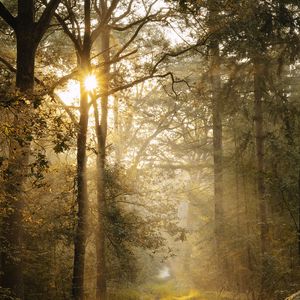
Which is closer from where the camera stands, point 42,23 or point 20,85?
point 20,85

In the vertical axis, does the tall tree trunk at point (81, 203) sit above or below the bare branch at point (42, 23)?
below

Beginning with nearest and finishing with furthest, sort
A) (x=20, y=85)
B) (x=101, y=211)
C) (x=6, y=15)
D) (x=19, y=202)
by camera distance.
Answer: (x=20, y=85) < (x=19, y=202) < (x=6, y=15) < (x=101, y=211)

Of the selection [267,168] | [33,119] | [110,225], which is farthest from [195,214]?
[33,119]

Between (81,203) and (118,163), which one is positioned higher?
(118,163)

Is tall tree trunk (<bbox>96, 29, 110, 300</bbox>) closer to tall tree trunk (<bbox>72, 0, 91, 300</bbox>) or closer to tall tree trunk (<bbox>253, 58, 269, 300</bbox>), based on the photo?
tall tree trunk (<bbox>72, 0, 91, 300</bbox>)

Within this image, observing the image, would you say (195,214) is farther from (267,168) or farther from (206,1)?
(206,1)

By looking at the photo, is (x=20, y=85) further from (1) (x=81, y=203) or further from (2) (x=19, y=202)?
(1) (x=81, y=203)

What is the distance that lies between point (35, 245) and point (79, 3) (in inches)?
302

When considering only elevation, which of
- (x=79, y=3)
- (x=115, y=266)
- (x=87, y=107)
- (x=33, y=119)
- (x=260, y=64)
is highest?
(x=79, y=3)

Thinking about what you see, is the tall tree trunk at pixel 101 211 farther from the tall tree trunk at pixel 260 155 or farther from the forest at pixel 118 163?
the tall tree trunk at pixel 260 155

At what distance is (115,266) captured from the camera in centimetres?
1608

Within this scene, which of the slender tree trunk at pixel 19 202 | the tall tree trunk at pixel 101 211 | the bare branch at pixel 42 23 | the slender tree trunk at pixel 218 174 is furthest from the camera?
the slender tree trunk at pixel 218 174

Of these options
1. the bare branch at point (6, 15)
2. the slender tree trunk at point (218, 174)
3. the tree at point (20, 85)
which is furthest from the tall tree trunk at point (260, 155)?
the bare branch at point (6, 15)

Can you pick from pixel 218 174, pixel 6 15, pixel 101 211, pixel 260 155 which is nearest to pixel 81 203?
pixel 101 211
